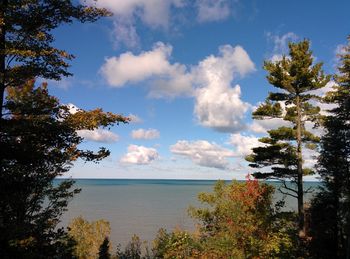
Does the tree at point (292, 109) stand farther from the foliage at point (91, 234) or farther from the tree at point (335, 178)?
the foliage at point (91, 234)

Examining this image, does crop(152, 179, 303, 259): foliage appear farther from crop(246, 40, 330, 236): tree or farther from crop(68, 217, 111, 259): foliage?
crop(68, 217, 111, 259): foliage

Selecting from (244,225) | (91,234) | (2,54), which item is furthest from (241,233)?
(91,234)

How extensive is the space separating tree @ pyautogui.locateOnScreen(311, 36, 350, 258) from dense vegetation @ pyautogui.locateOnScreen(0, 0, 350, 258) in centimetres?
8

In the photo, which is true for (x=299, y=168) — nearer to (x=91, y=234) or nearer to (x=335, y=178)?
(x=335, y=178)

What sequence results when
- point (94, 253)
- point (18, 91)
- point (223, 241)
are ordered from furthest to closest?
point (94, 253), point (18, 91), point (223, 241)

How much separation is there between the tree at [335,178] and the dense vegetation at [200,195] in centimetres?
8

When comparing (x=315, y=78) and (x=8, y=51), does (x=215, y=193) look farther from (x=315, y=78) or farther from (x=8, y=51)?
(x=8, y=51)

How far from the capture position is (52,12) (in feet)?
32.9

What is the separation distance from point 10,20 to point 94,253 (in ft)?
168

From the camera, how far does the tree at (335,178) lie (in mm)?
26656

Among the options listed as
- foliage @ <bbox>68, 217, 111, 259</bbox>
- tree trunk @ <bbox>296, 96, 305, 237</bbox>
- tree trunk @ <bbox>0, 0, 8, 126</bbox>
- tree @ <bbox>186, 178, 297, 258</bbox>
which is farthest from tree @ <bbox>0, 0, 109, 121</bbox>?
foliage @ <bbox>68, 217, 111, 259</bbox>

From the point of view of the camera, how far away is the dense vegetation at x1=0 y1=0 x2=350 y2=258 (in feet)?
31.4

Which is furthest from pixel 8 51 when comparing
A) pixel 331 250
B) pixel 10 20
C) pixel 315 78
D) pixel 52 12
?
pixel 331 250

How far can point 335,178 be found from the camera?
2852 cm
